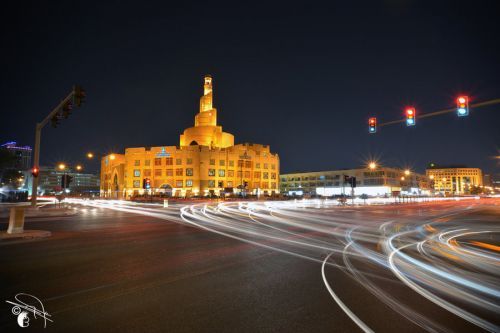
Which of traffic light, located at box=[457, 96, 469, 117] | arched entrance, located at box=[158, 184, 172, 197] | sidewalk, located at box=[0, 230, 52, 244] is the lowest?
sidewalk, located at box=[0, 230, 52, 244]

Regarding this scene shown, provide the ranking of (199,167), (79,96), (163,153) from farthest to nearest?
(163,153) < (199,167) < (79,96)

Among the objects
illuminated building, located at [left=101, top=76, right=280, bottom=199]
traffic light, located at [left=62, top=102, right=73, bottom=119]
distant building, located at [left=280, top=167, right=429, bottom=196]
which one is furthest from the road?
distant building, located at [left=280, top=167, right=429, bottom=196]

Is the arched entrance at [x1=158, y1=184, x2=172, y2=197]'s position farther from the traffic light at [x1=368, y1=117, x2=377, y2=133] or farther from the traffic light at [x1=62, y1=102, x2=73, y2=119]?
the traffic light at [x1=368, y1=117, x2=377, y2=133]

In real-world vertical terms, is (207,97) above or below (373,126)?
above

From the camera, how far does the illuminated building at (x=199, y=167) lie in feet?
311

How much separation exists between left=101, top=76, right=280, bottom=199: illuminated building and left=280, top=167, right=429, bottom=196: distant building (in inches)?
1421

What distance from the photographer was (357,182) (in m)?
140

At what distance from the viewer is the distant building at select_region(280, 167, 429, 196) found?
13375cm

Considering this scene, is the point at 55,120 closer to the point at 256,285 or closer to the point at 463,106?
the point at 256,285

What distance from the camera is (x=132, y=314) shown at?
4.80 meters

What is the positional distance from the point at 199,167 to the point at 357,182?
259ft

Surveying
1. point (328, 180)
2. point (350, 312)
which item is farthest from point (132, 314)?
point (328, 180)

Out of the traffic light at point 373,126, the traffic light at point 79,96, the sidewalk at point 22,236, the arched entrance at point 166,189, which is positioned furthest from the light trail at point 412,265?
the arched entrance at point 166,189

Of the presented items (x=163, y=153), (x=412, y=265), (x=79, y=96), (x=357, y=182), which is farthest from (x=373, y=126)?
(x=357, y=182)
